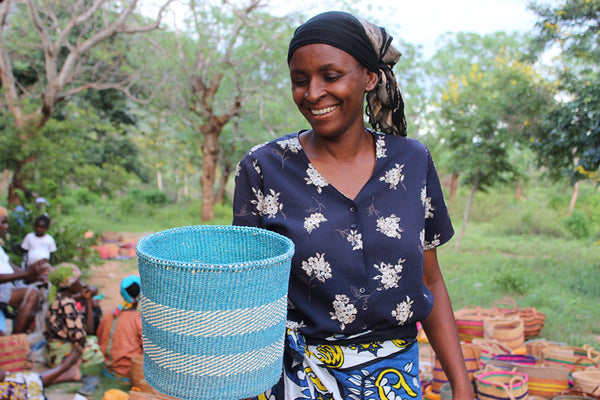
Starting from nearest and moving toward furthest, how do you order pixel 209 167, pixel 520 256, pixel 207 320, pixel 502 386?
pixel 207 320 → pixel 502 386 → pixel 520 256 → pixel 209 167

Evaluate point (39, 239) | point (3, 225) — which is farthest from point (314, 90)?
point (39, 239)

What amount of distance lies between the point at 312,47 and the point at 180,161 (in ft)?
72.5

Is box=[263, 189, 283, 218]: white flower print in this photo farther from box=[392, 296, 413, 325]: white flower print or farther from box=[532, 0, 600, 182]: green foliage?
box=[532, 0, 600, 182]: green foliage

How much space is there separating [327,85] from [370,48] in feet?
0.62

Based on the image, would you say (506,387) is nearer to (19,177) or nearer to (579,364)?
(579,364)

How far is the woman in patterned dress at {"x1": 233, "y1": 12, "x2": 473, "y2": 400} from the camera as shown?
130cm

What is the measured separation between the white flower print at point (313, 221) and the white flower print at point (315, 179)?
0.26 feet

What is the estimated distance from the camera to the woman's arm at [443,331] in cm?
156

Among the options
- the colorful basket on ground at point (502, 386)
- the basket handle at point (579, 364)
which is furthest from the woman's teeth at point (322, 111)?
the basket handle at point (579, 364)

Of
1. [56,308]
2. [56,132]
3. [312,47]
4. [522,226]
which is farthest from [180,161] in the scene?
[312,47]

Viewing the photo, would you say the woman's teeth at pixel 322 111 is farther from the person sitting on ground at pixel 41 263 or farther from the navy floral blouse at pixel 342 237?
the person sitting on ground at pixel 41 263

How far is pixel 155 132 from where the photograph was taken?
61.5 ft

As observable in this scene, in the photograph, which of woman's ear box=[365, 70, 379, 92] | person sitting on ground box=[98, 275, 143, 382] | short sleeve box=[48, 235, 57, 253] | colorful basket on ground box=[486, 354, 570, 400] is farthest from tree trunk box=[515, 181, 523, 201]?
woman's ear box=[365, 70, 379, 92]

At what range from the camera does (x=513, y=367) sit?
3.50 metres
